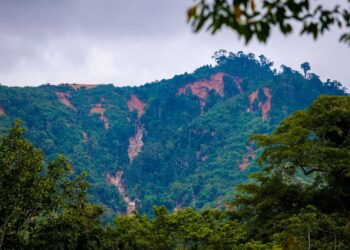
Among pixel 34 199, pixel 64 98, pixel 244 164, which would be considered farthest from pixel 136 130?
pixel 34 199

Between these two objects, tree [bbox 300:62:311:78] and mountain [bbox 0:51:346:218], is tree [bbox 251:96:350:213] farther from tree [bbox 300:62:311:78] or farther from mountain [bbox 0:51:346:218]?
tree [bbox 300:62:311:78]

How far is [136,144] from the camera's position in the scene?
12738 cm

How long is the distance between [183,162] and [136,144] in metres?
18.4

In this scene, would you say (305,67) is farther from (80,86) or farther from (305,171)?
(305,171)

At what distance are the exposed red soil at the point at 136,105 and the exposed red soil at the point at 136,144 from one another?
5.69 metres

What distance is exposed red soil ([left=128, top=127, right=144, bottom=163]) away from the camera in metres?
124

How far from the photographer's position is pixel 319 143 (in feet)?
67.9

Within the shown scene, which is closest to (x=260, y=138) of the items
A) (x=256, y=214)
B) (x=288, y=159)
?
(x=288, y=159)

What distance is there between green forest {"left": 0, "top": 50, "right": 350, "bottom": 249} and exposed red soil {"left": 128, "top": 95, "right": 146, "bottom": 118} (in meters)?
0.42

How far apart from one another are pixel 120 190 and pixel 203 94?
37.6 meters

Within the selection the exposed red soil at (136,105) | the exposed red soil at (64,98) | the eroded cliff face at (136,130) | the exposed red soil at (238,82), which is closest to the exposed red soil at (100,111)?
the exposed red soil at (64,98)

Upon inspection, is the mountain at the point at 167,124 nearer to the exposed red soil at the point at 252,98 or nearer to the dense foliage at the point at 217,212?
the exposed red soil at the point at 252,98

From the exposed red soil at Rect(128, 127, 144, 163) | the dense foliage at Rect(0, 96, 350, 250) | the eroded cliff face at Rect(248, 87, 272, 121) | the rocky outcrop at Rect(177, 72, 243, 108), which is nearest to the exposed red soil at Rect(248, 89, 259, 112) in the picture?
the eroded cliff face at Rect(248, 87, 272, 121)

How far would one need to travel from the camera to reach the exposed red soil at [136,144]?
124m
